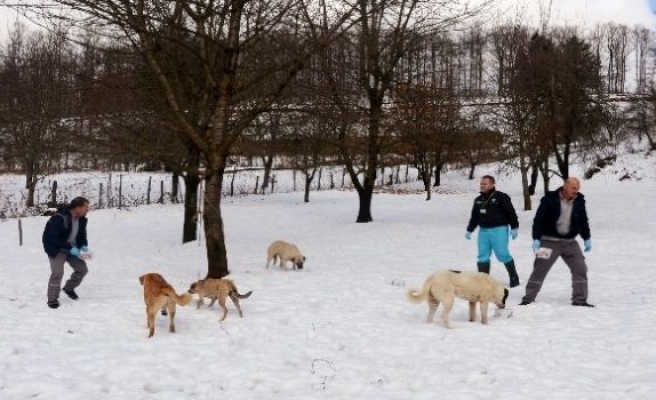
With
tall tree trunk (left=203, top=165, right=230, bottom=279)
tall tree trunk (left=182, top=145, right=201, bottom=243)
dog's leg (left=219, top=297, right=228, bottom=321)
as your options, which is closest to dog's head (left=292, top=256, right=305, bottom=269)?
tall tree trunk (left=203, top=165, right=230, bottom=279)

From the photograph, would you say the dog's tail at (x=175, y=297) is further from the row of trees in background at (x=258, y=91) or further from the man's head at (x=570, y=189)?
the man's head at (x=570, y=189)

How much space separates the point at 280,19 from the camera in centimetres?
1080

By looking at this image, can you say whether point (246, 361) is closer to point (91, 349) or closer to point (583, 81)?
point (91, 349)

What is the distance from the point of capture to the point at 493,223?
10.2 meters

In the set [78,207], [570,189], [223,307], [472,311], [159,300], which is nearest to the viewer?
[159,300]

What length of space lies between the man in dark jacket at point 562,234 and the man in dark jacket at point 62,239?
6987mm

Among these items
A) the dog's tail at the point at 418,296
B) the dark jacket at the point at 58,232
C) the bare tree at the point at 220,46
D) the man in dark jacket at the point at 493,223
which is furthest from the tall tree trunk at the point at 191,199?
the dog's tail at the point at 418,296

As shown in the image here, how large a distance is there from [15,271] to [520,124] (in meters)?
19.4

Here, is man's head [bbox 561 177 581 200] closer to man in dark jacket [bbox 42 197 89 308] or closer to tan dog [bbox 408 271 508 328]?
A: tan dog [bbox 408 271 508 328]

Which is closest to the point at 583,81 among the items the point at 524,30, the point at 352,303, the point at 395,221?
the point at 524,30

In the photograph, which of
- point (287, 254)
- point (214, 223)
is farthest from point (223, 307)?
point (287, 254)

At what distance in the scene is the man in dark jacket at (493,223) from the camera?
10109mm

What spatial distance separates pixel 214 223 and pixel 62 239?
3.26m

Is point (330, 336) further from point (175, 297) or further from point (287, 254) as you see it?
point (287, 254)
